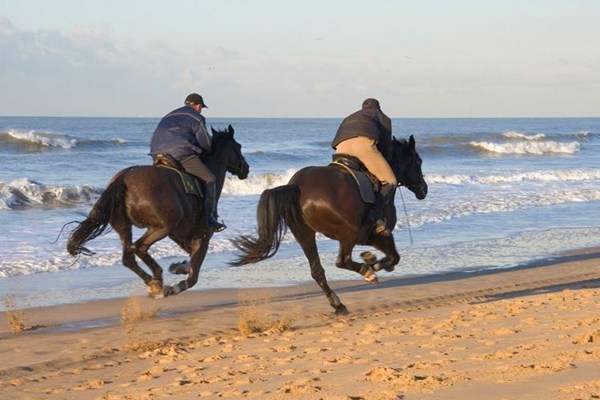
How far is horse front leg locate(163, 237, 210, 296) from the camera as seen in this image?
1047cm

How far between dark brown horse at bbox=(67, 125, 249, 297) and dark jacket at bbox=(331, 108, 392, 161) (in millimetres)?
1692

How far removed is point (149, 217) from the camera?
34.1ft

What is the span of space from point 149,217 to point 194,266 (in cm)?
86

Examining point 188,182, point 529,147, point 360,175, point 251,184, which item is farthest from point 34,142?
point 360,175

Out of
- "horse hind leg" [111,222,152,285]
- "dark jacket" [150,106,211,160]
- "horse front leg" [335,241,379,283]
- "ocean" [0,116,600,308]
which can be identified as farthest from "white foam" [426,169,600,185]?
"horse hind leg" [111,222,152,285]

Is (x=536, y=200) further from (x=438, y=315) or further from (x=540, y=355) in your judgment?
(x=540, y=355)

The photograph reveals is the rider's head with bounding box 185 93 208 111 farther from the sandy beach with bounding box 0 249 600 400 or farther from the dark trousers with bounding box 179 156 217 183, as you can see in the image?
the sandy beach with bounding box 0 249 600 400

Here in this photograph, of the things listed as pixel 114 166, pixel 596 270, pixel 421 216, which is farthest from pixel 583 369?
pixel 114 166

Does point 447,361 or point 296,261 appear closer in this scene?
point 447,361

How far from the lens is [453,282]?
13188mm

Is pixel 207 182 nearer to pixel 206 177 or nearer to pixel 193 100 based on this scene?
pixel 206 177

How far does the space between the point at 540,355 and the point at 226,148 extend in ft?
17.4

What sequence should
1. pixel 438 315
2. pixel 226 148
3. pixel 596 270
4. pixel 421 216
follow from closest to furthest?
pixel 438 315 < pixel 226 148 < pixel 596 270 < pixel 421 216

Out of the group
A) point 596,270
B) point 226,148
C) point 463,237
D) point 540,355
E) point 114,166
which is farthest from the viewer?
point 114,166
